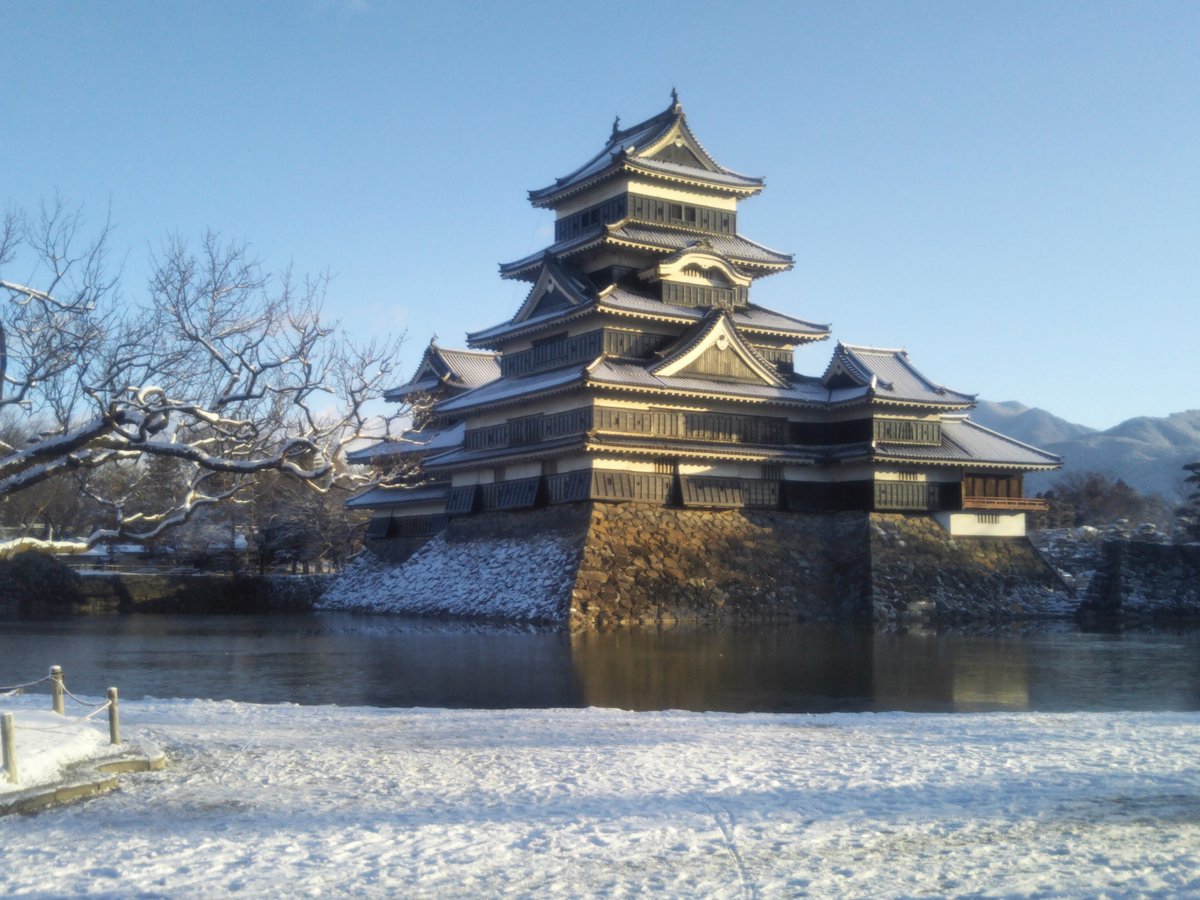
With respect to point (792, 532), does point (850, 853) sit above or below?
below

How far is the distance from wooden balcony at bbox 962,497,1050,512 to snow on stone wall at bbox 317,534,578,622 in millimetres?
15163

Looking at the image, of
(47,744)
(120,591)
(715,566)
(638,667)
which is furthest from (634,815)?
(120,591)

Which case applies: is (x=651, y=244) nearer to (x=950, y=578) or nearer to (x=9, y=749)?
(x=950, y=578)

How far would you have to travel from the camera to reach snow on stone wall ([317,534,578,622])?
32188mm

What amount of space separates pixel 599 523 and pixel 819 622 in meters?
7.65

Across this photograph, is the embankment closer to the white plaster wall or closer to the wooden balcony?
the white plaster wall

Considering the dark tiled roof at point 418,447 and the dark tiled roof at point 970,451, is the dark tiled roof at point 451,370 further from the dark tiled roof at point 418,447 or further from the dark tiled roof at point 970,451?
the dark tiled roof at point 970,451

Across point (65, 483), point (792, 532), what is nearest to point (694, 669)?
point (792, 532)

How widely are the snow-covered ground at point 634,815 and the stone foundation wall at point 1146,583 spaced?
96.4 ft

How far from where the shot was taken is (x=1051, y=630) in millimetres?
32594

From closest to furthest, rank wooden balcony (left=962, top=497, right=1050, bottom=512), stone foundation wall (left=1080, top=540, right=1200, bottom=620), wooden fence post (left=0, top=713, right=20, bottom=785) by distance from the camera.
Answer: wooden fence post (left=0, top=713, right=20, bottom=785) → wooden balcony (left=962, top=497, right=1050, bottom=512) → stone foundation wall (left=1080, top=540, right=1200, bottom=620)

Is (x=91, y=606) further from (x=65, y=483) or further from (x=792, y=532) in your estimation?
(x=792, y=532)

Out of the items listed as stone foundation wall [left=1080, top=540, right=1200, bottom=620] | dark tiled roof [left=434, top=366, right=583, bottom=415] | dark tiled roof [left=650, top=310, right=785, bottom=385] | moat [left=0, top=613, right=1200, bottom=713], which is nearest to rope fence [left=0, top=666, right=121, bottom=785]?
moat [left=0, top=613, right=1200, bottom=713]

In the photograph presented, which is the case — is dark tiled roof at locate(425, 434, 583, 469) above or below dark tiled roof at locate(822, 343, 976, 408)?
below
